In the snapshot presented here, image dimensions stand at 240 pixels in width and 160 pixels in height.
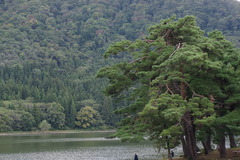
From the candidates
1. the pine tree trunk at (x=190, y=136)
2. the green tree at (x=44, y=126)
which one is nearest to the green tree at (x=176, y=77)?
the pine tree trunk at (x=190, y=136)

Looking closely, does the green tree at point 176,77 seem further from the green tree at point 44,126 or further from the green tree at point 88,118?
the green tree at point 88,118

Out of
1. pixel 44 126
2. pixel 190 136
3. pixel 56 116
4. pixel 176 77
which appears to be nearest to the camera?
pixel 176 77

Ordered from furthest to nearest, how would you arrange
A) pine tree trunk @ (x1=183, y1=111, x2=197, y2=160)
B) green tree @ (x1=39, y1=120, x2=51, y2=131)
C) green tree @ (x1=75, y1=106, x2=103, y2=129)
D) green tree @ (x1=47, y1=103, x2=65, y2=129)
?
green tree @ (x1=75, y1=106, x2=103, y2=129) < green tree @ (x1=47, y1=103, x2=65, y2=129) < green tree @ (x1=39, y1=120, x2=51, y2=131) < pine tree trunk @ (x1=183, y1=111, x2=197, y2=160)

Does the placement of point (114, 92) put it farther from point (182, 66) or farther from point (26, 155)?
point (26, 155)

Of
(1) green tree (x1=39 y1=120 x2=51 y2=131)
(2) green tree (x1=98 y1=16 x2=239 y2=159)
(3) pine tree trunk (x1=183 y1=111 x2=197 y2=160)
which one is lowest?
(3) pine tree trunk (x1=183 y1=111 x2=197 y2=160)

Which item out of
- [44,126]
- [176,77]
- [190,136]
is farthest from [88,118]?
[176,77]

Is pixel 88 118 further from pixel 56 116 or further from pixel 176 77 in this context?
pixel 176 77

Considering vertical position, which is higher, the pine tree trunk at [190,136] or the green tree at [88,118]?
the green tree at [88,118]

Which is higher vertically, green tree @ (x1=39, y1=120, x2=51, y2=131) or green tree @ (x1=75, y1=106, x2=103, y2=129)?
green tree @ (x1=75, y1=106, x2=103, y2=129)

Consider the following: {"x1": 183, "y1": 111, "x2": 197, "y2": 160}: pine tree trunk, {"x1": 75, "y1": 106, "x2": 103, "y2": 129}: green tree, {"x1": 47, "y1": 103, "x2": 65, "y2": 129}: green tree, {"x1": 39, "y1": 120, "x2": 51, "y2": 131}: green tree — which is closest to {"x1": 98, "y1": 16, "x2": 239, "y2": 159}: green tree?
{"x1": 183, "y1": 111, "x2": 197, "y2": 160}: pine tree trunk

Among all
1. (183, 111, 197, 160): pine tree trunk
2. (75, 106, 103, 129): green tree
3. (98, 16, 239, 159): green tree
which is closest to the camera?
(98, 16, 239, 159): green tree

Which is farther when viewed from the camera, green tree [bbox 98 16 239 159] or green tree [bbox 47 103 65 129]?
green tree [bbox 47 103 65 129]

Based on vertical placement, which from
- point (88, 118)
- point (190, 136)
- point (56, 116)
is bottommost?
point (190, 136)

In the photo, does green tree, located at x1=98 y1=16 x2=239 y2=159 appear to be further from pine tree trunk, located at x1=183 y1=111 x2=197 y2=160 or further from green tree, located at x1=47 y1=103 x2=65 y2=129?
green tree, located at x1=47 y1=103 x2=65 y2=129
